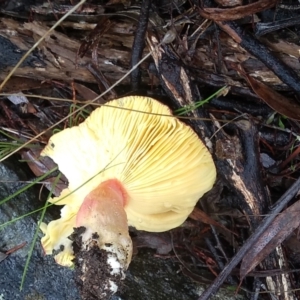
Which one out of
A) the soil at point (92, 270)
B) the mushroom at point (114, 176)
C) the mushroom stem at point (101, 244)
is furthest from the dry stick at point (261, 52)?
the soil at point (92, 270)

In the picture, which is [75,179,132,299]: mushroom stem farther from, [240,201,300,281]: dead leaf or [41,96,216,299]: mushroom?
[240,201,300,281]: dead leaf

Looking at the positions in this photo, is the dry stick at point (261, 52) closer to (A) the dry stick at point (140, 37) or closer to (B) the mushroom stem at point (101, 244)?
(A) the dry stick at point (140, 37)

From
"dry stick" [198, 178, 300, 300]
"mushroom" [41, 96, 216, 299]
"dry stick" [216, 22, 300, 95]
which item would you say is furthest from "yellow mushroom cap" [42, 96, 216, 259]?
"dry stick" [216, 22, 300, 95]

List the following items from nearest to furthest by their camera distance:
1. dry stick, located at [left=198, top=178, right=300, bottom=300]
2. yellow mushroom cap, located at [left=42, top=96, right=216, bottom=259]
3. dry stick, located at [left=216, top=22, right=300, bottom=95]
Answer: yellow mushroom cap, located at [left=42, top=96, right=216, bottom=259]
dry stick, located at [left=216, top=22, right=300, bottom=95]
dry stick, located at [left=198, top=178, right=300, bottom=300]

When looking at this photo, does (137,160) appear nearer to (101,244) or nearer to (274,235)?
(101,244)

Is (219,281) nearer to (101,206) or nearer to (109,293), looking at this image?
(109,293)

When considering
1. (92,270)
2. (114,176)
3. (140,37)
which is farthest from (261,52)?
(92,270)
